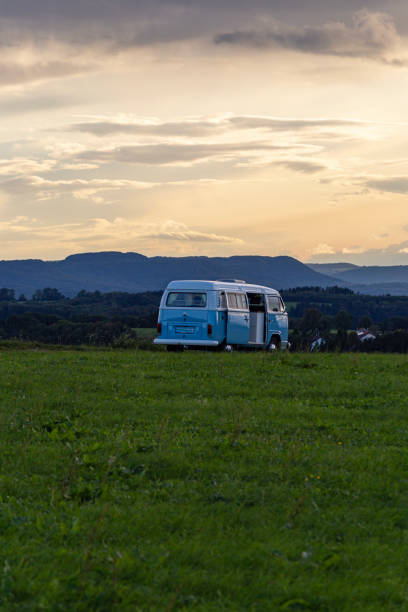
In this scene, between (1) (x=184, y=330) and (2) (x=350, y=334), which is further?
(2) (x=350, y=334)

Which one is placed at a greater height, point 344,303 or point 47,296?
point 344,303

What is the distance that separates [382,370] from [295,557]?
41.1 feet

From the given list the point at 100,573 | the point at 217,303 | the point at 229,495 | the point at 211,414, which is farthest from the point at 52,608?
the point at 217,303

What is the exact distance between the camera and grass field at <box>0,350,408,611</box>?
5.45 m

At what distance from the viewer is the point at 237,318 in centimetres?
2461

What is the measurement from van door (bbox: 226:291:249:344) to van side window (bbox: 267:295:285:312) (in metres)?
1.68

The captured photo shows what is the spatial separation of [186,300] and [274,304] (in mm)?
4650

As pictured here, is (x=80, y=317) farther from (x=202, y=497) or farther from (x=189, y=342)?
(x=202, y=497)

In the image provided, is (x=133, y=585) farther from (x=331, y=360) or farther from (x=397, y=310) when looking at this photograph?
(x=397, y=310)

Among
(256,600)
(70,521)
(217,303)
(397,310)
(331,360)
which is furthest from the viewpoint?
(397,310)

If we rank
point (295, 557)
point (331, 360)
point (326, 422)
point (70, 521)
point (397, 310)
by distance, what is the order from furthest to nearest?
1. point (397, 310)
2. point (331, 360)
3. point (326, 422)
4. point (70, 521)
5. point (295, 557)

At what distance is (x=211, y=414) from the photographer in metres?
11.7

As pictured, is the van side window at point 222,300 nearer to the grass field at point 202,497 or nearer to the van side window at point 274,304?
the van side window at point 274,304

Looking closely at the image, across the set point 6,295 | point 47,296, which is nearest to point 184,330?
point 47,296
